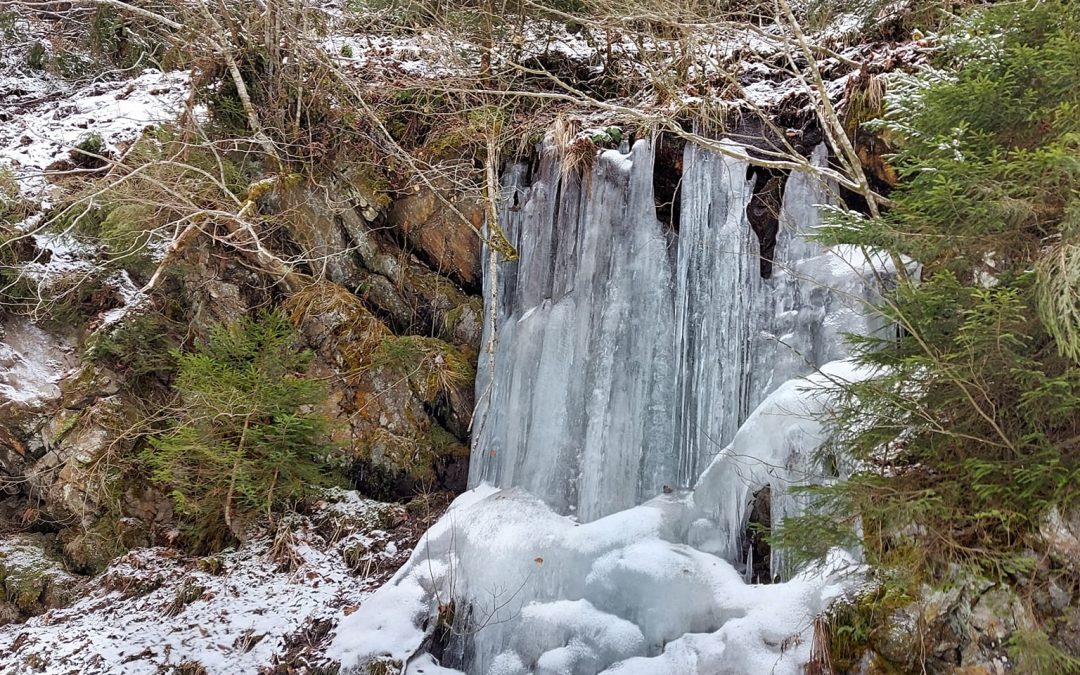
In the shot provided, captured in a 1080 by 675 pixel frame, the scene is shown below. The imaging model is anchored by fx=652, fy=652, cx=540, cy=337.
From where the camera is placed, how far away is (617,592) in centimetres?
395

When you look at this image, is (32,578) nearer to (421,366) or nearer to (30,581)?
(30,581)

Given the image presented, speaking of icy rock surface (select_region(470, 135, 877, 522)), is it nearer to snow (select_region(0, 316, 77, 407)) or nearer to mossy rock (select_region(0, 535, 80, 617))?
mossy rock (select_region(0, 535, 80, 617))

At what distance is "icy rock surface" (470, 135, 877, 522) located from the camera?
458 cm

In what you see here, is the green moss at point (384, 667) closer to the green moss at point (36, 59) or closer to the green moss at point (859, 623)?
the green moss at point (859, 623)

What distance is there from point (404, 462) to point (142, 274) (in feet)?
9.68

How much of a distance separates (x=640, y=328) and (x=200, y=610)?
3709 millimetres

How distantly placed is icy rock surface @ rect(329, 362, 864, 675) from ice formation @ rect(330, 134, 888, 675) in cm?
1

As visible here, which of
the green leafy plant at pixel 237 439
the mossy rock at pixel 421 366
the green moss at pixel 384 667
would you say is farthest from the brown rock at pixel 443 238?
the green moss at pixel 384 667

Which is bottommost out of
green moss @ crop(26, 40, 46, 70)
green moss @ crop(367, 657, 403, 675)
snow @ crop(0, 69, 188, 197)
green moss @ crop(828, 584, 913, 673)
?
green moss @ crop(367, 657, 403, 675)

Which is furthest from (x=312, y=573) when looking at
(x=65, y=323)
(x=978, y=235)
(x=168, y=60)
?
(x=168, y=60)

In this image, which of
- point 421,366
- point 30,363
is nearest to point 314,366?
point 421,366

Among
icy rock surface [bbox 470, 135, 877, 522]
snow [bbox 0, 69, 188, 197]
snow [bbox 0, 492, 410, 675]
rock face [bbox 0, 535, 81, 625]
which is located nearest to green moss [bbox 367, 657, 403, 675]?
snow [bbox 0, 492, 410, 675]

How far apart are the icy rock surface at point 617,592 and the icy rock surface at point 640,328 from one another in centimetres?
38

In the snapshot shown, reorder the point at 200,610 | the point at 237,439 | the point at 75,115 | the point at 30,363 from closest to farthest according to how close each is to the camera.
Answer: the point at 200,610 → the point at 237,439 → the point at 30,363 → the point at 75,115
